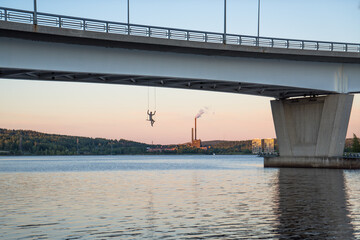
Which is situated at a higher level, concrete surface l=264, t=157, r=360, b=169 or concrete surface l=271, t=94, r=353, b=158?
concrete surface l=271, t=94, r=353, b=158

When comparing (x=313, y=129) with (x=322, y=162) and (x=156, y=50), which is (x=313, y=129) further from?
(x=156, y=50)

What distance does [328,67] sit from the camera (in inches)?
2215

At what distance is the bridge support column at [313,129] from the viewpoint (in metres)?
57.6

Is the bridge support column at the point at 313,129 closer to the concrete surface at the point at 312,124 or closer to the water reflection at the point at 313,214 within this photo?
the concrete surface at the point at 312,124

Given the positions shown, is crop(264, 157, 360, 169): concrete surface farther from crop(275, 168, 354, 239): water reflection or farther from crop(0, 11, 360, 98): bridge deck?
crop(275, 168, 354, 239): water reflection

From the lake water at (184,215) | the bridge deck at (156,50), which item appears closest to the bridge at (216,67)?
the bridge deck at (156,50)

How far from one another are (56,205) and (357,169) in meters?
45.0

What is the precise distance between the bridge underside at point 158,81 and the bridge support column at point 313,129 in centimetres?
142

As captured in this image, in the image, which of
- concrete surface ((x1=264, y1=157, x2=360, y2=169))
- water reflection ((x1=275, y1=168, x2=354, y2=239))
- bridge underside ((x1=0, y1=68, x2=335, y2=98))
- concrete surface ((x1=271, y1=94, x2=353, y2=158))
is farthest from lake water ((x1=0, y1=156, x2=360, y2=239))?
concrete surface ((x1=264, y1=157, x2=360, y2=169))

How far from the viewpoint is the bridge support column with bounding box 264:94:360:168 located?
57.6m

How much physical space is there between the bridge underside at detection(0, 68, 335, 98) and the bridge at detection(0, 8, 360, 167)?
0.09 metres

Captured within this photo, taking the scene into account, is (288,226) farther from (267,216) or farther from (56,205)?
(56,205)

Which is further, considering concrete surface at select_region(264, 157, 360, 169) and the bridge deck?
concrete surface at select_region(264, 157, 360, 169)

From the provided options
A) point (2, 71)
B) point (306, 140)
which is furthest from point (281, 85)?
point (2, 71)
